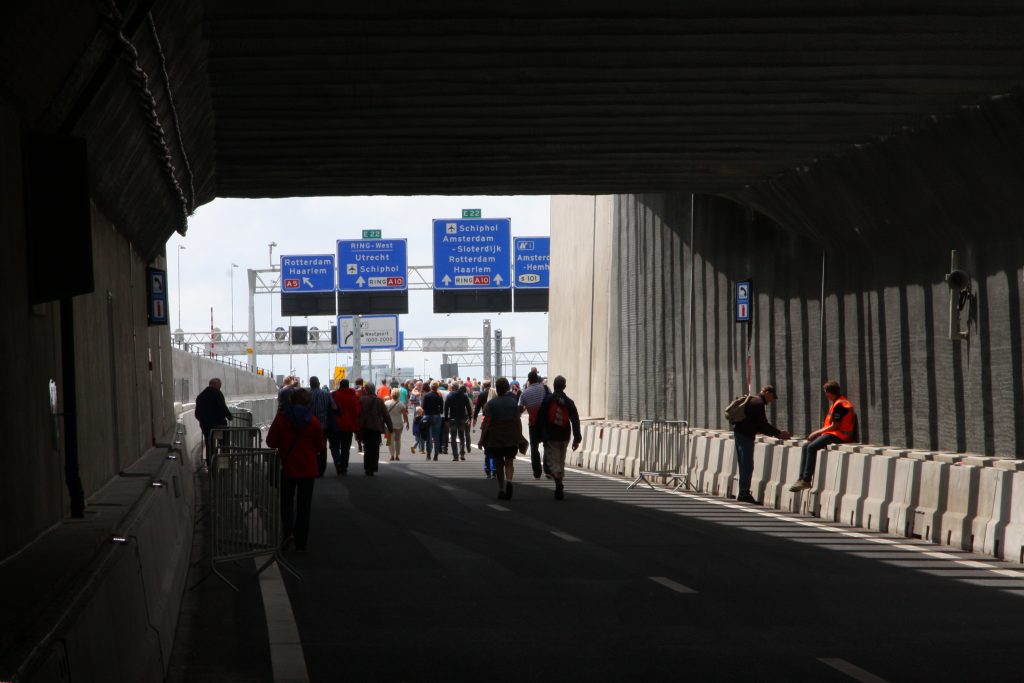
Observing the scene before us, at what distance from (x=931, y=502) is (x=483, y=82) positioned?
6359 millimetres

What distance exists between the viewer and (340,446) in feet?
88.8

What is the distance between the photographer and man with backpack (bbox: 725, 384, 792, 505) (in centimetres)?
2095

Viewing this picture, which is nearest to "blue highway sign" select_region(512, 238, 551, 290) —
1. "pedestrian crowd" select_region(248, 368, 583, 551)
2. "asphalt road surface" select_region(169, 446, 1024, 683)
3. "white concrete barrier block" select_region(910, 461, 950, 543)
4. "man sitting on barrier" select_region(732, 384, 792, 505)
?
"pedestrian crowd" select_region(248, 368, 583, 551)

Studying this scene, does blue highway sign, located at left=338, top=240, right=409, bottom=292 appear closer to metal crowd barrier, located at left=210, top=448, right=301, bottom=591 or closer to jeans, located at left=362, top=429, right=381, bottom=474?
jeans, located at left=362, top=429, right=381, bottom=474

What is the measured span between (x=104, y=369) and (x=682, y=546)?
18.6ft

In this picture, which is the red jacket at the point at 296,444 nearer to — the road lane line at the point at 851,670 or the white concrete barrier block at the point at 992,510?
the white concrete barrier block at the point at 992,510

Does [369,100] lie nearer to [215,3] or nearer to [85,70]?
[215,3]

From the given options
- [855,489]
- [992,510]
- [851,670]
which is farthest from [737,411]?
[851,670]

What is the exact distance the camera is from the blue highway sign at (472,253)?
5494 centimetres

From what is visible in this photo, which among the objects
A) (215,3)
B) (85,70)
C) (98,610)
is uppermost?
(215,3)

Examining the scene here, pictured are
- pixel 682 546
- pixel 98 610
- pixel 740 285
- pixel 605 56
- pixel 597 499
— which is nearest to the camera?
pixel 98 610

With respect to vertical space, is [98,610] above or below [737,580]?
above

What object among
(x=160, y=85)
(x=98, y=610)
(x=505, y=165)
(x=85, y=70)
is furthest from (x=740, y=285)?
(x=98, y=610)

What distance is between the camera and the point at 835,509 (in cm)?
1811
